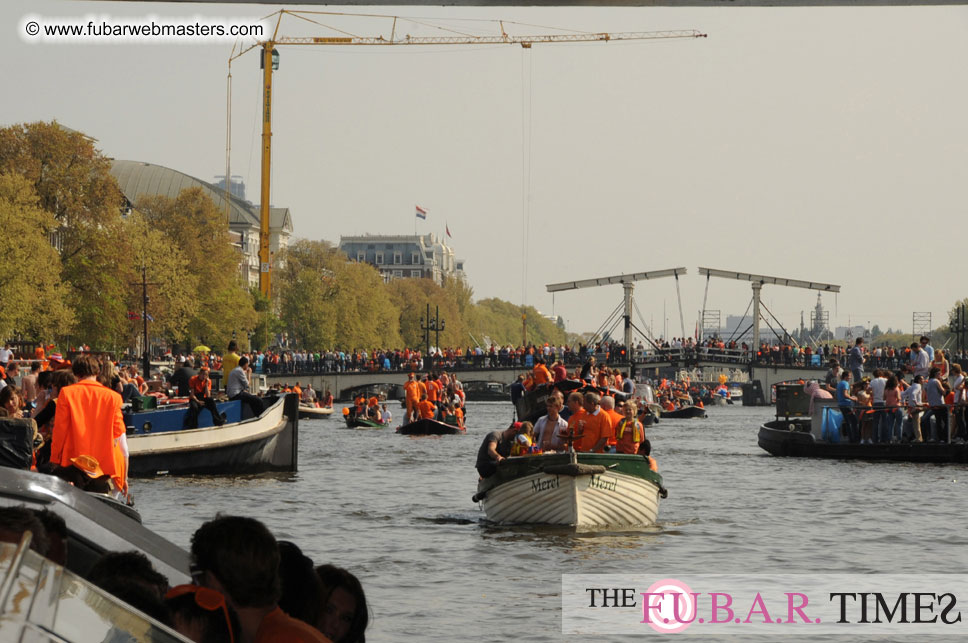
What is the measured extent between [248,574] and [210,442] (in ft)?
78.2

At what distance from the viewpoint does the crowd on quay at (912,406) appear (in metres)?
31.1

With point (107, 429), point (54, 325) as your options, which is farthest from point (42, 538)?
point (54, 325)

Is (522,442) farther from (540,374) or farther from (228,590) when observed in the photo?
(540,374)

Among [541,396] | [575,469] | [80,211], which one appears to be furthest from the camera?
[80,211]

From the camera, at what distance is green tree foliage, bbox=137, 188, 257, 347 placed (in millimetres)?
79500

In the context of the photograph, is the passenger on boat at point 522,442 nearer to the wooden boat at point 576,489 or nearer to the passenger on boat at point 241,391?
the wooden boat at point 576,489

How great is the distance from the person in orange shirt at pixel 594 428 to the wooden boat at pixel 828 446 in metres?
14.3

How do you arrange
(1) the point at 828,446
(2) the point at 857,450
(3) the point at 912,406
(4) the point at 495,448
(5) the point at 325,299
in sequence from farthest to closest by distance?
(5) the point at 325,299 < (1) the point at 828,446 < (2) the point at 857,450 < (3) the point at 912,406 < (4) the point at 495,448

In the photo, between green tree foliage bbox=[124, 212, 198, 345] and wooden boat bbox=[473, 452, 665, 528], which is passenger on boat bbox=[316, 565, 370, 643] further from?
green tree foliage bbox=[124, 212, 198, 345]

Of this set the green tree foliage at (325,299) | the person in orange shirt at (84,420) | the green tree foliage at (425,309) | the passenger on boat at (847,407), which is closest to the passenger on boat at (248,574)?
the person in orange shirt at (84,420)

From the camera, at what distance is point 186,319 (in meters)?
73.0

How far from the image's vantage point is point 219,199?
5832 inches

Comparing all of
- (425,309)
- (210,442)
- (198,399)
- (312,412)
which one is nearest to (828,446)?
(210,442)

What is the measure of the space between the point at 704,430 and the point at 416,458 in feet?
92.2
